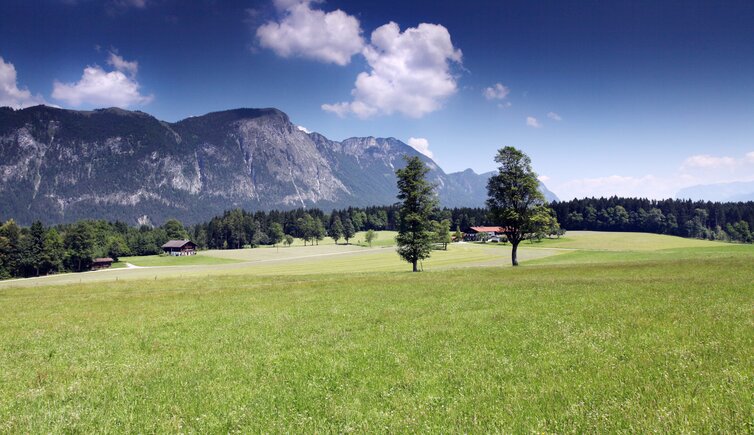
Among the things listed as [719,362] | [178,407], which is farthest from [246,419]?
[719,362]

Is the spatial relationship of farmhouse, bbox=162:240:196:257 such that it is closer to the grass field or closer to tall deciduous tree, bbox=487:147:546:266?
tall deciduous tree, bbox=487:147:546:266

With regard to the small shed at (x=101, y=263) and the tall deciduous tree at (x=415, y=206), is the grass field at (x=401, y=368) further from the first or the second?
the small shed at (x=101, y=263)

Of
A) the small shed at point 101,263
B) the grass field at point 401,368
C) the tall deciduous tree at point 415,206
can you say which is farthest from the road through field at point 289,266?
the grass field at point 401,368

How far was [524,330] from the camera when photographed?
45.7ft

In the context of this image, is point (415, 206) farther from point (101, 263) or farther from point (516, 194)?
point (101, 263)

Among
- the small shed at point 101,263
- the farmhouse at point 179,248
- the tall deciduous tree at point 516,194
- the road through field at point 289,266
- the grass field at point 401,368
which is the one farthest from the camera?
the farmhouse at point 179,248

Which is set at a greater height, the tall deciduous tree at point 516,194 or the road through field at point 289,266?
the tall deciduous tree at point 516,194

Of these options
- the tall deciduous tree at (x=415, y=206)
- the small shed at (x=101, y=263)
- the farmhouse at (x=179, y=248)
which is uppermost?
the tall deciduous tree at (x=415, y=206)

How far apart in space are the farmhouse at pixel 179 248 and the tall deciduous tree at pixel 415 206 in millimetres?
161396

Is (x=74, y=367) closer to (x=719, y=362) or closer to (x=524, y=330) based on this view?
(x=524, y=330)

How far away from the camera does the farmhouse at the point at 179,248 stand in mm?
181375

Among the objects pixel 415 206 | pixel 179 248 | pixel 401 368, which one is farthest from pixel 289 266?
pixel 179 248

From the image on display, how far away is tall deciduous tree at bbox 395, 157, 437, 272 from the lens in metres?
53.0

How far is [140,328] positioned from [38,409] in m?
8.91
